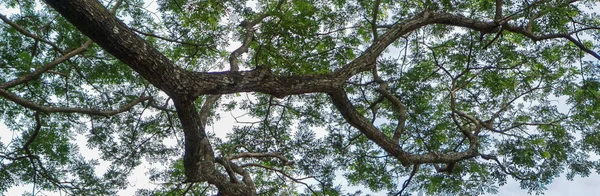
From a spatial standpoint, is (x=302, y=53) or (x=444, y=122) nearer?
(x=302, y=53)

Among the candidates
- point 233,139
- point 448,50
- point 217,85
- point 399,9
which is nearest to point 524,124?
point 448,50

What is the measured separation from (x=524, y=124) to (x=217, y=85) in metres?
3.36

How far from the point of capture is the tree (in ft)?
15.3

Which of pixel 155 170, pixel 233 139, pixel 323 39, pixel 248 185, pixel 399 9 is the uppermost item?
pixel 399 9

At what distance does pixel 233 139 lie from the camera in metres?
5.57

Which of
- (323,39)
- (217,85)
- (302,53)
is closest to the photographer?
(217,85)

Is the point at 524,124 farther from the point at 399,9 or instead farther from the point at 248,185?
the point at 248,185

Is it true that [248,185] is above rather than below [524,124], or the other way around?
below

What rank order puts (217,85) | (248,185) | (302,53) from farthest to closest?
(302,53), (248,185), (217,85)

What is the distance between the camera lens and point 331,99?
445 cm

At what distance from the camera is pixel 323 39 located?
17.0 ft

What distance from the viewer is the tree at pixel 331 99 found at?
184 inches

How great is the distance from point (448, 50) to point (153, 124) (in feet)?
9.82

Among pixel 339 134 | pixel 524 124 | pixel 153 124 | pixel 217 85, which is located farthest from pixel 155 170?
pixel 524 124
